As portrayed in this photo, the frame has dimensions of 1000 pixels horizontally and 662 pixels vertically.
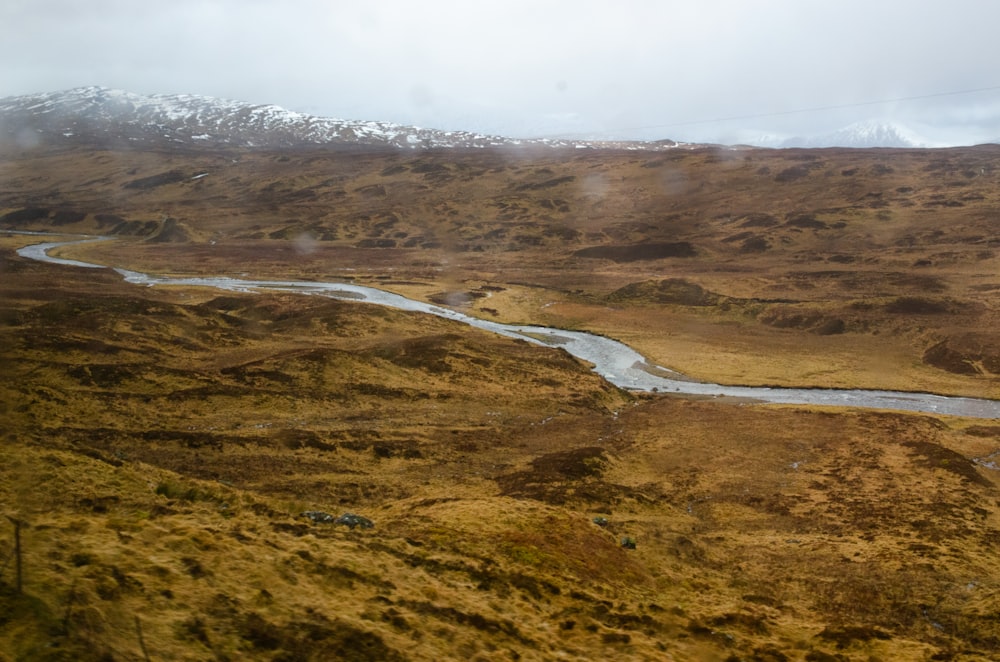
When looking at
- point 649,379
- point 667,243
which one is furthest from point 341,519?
point 667,243

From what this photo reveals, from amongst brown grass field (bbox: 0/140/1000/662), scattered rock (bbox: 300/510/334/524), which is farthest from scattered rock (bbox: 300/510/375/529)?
brown grass field (bbox: 0/140/1000/662)

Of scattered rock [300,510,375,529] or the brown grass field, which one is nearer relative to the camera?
the brown grass field

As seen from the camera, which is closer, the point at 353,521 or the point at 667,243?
the point at 353,521

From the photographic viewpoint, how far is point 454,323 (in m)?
71.4

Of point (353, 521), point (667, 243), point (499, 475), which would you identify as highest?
point (667, 243)

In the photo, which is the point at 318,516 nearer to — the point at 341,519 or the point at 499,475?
the point at 341,519

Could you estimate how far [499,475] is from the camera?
31.0m

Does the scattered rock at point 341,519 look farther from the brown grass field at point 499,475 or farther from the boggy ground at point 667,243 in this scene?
the boggy ground at point 667,243

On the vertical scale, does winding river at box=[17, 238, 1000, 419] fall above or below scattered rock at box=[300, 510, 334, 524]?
below

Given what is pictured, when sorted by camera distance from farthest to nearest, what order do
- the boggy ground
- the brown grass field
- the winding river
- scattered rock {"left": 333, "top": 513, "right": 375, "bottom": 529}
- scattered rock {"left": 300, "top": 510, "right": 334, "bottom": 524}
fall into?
the boggy ground < the winding river < scattered rock {"left": 333, "top": 513, "right": 375, "bottom": 529} < scattered rock {"left": 300, "top": 510, "right": 334, "bottom": 524} < the brown grass field

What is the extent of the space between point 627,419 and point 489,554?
2738cm

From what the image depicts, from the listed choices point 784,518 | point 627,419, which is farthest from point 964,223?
point 784,518

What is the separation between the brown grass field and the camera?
42.9ft

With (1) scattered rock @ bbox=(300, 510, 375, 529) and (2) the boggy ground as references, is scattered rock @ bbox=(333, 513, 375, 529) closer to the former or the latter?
(1) scattered rock @ bbox=(300, 510, 375, 529)
